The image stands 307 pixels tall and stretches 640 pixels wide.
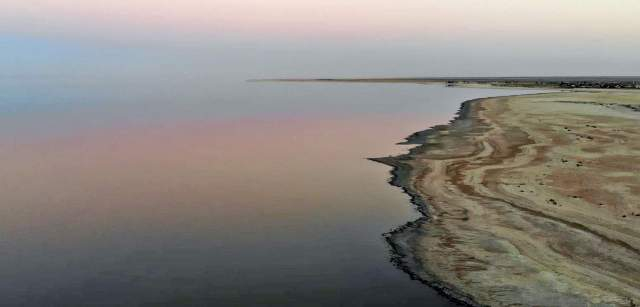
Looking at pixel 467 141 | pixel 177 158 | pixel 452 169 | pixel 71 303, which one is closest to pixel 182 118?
pixel 177 158

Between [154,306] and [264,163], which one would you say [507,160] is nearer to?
[264,163]

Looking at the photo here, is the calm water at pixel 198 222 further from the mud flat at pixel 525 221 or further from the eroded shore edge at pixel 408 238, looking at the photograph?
the mud flat at pixel 525 221

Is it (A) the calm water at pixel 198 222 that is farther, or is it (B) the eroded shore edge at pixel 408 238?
(A) the calm water at pixel 198 222

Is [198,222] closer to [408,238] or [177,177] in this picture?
[408,238]

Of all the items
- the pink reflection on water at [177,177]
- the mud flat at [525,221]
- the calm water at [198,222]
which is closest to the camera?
the mud flat at [525,221]

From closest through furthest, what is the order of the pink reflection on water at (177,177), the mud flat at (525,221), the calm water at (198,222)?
the mud flat at (525,221)
the calm water at (198,222)
the pink reflection on water at (177,177)

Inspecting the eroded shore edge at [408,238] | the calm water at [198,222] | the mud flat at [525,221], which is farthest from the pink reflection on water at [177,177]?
the mud flat at [525,221]
